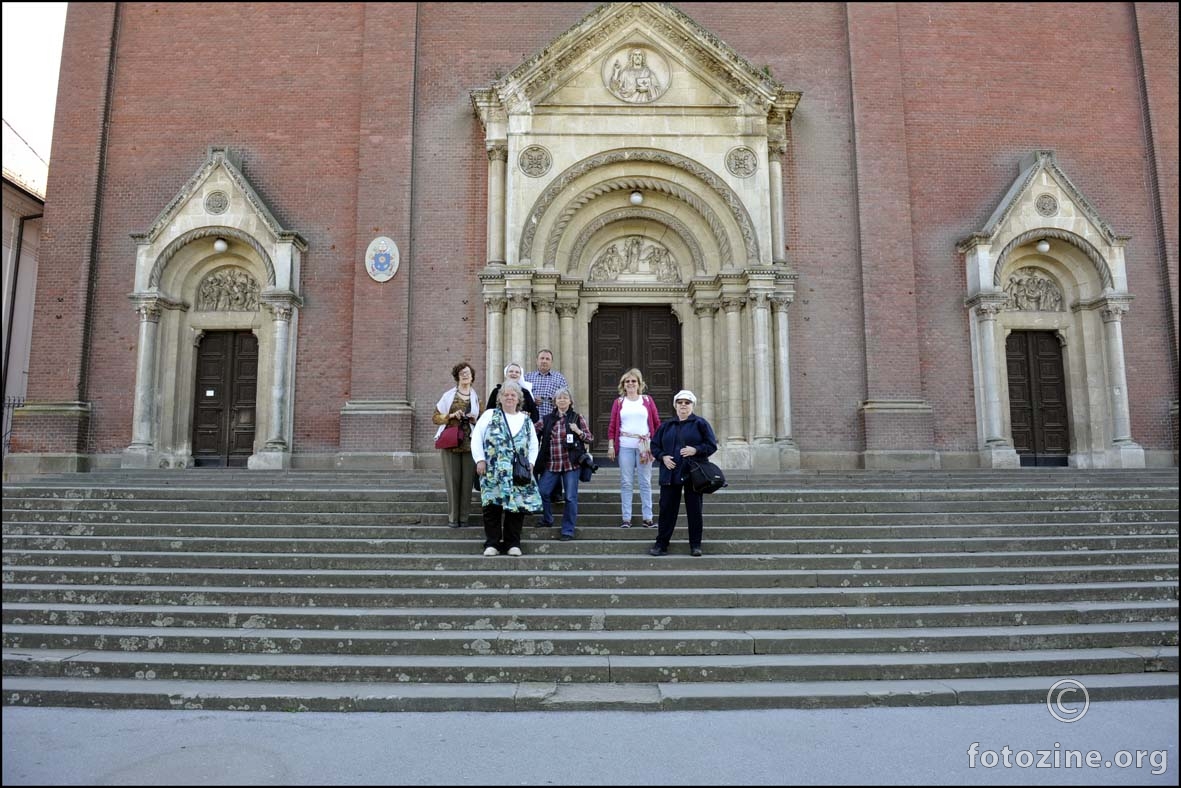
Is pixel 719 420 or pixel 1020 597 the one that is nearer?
pixel 1020 597

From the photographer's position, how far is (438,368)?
14.9m

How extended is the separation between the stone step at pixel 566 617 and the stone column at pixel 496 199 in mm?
9180

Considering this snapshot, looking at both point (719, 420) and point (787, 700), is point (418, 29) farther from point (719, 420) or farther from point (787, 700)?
point (787, 700)

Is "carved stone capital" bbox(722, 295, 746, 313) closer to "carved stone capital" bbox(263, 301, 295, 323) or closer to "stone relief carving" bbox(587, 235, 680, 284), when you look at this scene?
"stone relief carving" bbox(587, 235, 680, 284)

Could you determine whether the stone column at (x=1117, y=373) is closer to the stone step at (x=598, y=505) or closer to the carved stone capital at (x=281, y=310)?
the stone step at (x=598, y=505)

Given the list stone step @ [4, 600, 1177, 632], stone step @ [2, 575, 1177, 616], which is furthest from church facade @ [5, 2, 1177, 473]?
stone step @ [4, 600, 1177, 632]

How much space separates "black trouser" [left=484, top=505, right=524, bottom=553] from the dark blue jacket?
1564 mm

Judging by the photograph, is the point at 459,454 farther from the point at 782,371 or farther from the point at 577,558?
the point at 782,371

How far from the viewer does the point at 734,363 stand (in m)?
14.7

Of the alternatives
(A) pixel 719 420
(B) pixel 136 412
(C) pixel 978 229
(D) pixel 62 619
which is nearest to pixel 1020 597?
(A) pixel 719 420

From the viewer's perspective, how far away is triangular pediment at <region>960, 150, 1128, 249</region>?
1525 cm

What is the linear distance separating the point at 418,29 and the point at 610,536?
41.5 feet

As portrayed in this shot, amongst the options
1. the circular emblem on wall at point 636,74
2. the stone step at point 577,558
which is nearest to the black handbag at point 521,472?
the stone step at point 577,558

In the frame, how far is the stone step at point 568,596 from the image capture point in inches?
274
